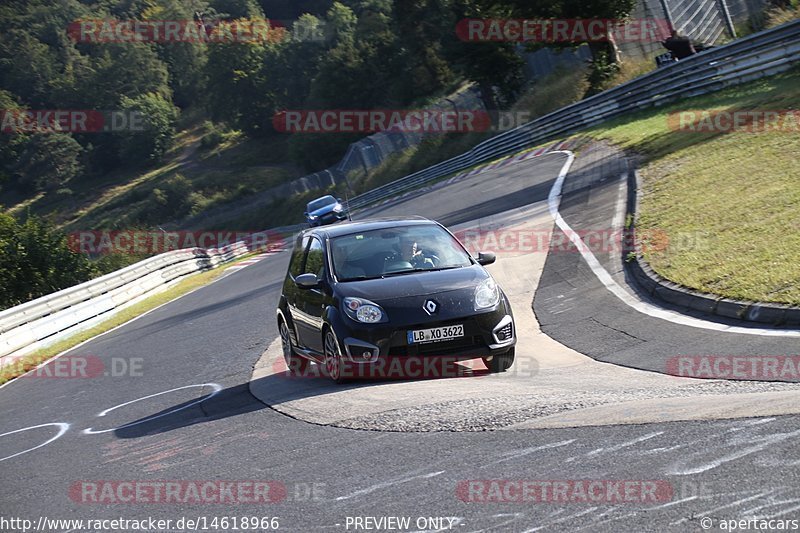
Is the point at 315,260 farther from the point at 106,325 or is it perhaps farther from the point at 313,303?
the point at 106,325

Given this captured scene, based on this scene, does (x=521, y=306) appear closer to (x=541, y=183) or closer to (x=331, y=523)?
(x=331, y=523)

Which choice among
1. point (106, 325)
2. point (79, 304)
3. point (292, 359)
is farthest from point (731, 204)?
point (79, 304)

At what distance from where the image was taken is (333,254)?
33.8 feet

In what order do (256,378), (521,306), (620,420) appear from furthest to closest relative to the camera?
(521,306)
(256,378)
(620,420)

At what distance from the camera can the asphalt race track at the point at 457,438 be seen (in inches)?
195

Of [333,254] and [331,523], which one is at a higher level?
[333,254]

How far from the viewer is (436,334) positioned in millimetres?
9008

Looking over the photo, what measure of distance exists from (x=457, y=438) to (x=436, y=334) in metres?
2.60

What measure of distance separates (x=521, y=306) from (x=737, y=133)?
8.99m

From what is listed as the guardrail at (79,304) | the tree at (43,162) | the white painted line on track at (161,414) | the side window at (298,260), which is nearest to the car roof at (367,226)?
the side window at (298,260)

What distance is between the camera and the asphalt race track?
4953mm

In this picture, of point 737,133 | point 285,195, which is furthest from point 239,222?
point 737,133

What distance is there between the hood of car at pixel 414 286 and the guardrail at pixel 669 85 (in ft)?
57.6

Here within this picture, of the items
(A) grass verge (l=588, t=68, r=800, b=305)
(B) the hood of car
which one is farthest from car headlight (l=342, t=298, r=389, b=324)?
(A) grass verge (l=588, t=68, r=800, b=305)
